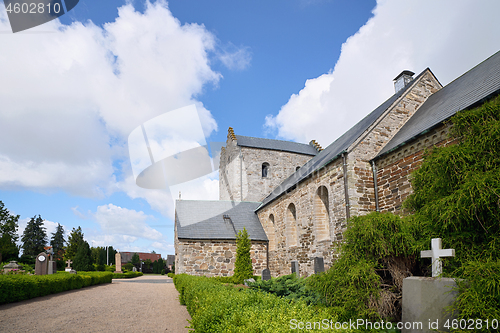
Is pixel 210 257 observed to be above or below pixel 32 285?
below

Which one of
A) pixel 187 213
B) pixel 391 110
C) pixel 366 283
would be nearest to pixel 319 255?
pixel 391 110

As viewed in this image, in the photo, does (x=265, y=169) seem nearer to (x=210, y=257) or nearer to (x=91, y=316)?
(x=210, y=257)

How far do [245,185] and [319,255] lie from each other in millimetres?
12907

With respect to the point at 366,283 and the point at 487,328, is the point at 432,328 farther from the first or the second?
the point at 366,283

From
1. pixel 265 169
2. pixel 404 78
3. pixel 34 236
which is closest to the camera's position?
pixel 404 78

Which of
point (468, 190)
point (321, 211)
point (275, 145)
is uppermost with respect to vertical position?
point (275, 145)

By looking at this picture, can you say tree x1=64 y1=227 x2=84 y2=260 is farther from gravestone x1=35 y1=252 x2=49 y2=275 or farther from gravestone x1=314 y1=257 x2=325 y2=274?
gravestone x1=314 y1=257 x2=325 y2=274

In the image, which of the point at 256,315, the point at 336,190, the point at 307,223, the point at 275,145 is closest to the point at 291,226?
the point at 307,223

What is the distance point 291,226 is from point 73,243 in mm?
36374

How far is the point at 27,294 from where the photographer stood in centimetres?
1030

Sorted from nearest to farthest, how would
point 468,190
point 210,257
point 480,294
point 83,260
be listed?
point 480,294
point 468,190
point 210,257
point 83,260

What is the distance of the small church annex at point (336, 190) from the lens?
9289 mm

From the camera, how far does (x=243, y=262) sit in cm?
1599

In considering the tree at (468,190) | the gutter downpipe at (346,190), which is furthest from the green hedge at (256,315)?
the gutter downpipe at (346,190)
